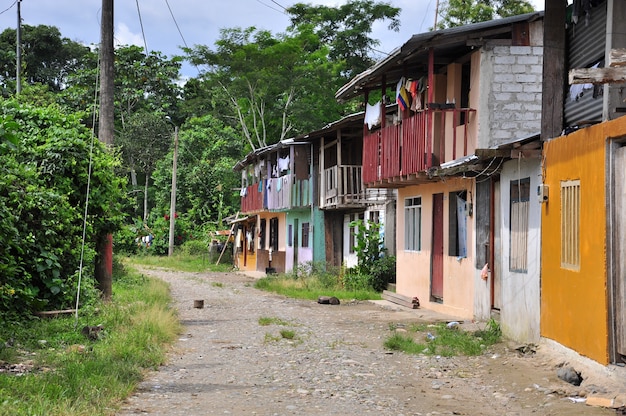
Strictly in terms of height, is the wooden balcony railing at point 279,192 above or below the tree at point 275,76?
below

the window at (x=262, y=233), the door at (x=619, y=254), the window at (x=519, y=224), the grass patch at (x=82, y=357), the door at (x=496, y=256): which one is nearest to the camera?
the grass patch at (x=82, y=357)

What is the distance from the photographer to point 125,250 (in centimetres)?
4512

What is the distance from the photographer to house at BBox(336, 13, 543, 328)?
13.5 metres

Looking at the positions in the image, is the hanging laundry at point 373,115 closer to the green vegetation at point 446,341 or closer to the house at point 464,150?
the house at point 464,150

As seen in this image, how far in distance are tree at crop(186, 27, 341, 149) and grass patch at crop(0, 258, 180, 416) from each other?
25.0 meters

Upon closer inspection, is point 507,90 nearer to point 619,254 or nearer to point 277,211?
point 619,254

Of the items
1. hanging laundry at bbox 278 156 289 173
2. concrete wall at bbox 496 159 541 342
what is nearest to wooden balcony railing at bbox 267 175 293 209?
hanging laundry at bbox 278 156 289 173

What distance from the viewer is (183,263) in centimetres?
3944

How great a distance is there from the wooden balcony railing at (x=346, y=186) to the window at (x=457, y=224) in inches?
313

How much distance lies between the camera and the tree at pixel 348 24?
41219 mm

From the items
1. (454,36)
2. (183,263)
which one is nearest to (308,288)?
(454,36)

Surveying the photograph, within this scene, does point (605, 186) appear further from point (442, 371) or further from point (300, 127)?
point (300, 127)

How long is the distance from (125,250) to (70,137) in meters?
31.7

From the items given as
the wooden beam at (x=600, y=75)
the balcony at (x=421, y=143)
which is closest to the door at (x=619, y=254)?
the wooden beam at (x=600, y=75)
